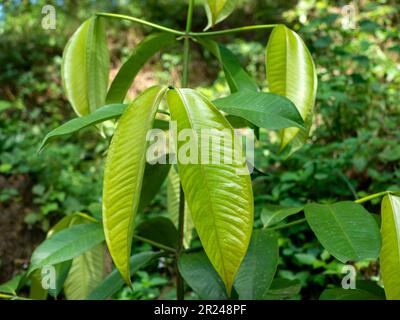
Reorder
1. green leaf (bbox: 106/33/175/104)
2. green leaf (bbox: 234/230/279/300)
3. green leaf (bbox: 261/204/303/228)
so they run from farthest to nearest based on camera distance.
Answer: green leaf (bbox: 106/33/175/104), green leaf (bbox: 261/204/303/228), green leaf (bbox: 234/230/279/300)

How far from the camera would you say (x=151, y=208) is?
2.20 metres

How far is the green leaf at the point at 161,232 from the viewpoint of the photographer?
1005mm

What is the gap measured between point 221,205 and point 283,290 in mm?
407

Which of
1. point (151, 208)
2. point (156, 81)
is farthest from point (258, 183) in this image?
point (156, 81)

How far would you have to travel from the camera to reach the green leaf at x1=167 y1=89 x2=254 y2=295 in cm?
63

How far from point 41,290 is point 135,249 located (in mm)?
838

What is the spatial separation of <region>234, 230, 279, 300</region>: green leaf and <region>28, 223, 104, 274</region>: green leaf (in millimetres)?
253

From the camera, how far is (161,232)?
1.01m

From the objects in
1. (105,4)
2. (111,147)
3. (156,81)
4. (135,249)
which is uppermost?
(105,4)

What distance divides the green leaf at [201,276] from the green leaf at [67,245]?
15cm

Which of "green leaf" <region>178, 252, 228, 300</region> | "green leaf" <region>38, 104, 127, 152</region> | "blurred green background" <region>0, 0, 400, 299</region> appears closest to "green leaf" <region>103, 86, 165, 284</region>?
"green leaf" <region>38, 104, 127, 152</region>

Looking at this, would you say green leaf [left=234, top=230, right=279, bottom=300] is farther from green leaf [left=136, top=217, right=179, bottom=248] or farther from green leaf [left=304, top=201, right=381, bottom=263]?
green leaf [left=136, top=217, right=179, bottom=248]
